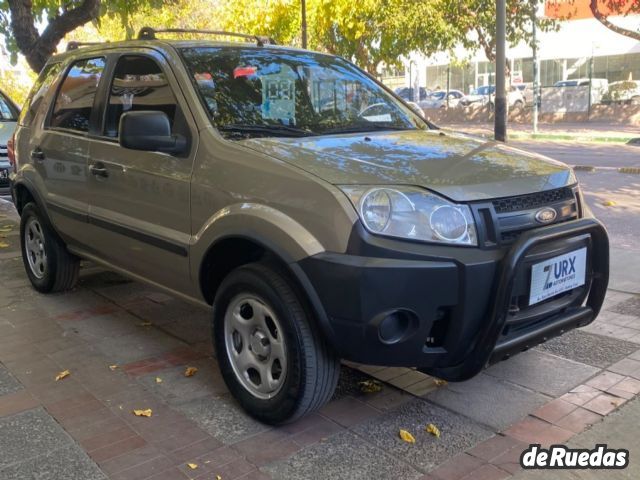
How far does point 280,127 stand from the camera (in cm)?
360

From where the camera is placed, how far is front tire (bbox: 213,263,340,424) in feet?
9.67

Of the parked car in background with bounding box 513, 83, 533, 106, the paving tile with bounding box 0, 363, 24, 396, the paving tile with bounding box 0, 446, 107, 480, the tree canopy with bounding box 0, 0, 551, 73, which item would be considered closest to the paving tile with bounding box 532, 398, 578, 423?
the paving tile with bounding box 0, 446, 107, 480

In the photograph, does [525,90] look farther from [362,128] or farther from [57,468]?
[57,468]

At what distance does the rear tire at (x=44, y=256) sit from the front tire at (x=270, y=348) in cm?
239

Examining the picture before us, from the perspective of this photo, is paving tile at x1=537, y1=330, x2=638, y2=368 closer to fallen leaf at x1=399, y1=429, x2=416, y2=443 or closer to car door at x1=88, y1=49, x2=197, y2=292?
fallen leaf at x1=399, y1=429, x2=416, y2=443

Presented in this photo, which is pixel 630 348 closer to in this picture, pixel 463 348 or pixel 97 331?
pixel 463 348

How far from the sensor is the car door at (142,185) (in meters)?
3.57

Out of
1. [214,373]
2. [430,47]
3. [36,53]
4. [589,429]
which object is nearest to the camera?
[589,429]

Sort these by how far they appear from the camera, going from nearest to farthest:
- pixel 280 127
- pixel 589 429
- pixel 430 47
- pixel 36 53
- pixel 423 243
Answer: pixel 423 243
pixel 589 429
pixel 280 127
pixel 36 53
pixel 430 47

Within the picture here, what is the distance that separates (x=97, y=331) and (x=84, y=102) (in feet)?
5.18

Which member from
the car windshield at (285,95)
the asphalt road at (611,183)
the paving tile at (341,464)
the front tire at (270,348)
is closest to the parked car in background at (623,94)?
the asphalt road at (611,183)

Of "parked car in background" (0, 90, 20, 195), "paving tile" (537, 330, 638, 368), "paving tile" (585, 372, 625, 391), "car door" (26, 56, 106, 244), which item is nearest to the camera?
"paving tile" (585, 372, 625, 391)

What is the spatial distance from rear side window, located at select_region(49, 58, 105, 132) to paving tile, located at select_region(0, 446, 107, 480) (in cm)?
228

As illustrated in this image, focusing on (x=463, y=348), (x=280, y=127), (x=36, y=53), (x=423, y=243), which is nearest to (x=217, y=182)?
(x=280, y=127)
